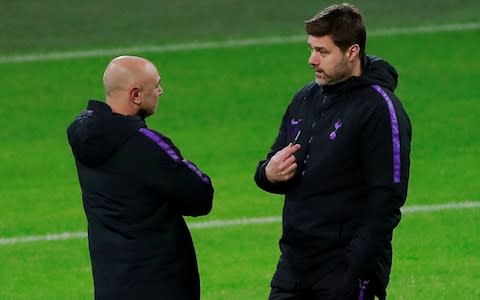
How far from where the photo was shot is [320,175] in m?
7.10

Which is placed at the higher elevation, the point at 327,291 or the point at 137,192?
the point at 137,192

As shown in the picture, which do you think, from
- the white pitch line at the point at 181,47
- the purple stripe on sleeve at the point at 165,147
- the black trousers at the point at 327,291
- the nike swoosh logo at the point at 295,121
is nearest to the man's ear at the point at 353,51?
the nike swoosh logo at the point at 295,121

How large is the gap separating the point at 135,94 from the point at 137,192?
43cm

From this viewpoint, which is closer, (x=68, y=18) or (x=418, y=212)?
(x=418, y=212)

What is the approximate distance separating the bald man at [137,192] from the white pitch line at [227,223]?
5375 mm

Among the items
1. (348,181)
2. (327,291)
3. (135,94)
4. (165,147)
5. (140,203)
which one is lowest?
(327,291)

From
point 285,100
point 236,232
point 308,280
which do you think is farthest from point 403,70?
point 308,280

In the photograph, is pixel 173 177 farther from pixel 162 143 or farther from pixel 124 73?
pixel 124 73

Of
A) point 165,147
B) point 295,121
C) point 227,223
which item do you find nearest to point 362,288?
point 295,121

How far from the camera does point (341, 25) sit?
704 cm

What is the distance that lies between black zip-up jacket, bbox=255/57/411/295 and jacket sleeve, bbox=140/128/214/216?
0.98 feet

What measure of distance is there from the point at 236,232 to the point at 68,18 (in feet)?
28.5

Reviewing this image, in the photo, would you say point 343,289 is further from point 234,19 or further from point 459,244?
point 234,19

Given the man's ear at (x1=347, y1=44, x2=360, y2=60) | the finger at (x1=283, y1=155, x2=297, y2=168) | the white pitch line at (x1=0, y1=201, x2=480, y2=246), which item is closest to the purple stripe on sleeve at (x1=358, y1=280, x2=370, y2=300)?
the finger at (x1=283, y1=155, x2=297, y2=168)
